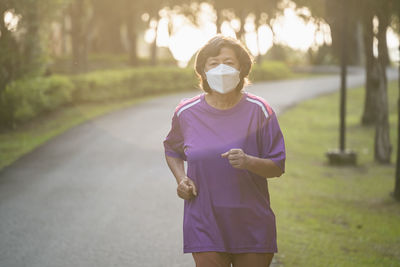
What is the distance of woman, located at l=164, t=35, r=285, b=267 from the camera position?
3.20 metres

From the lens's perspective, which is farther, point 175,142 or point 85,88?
point 85,88

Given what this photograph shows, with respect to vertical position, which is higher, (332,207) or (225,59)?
(225,59)

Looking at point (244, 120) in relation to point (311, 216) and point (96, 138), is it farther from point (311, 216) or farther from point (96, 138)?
point (96, 138)

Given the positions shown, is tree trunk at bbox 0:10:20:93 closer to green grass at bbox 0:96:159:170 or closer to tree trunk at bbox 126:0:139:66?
green grass at bbox 0:96:159:170

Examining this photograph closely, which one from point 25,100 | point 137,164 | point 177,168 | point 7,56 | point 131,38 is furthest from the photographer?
point 131,38

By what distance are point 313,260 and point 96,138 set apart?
883 cm

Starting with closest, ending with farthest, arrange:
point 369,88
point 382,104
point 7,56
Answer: point 382,104 < point 7,56 < point 369,88

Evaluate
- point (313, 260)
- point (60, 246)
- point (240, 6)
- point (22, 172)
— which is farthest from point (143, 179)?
point (240, 6)

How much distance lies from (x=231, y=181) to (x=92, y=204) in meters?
5.40

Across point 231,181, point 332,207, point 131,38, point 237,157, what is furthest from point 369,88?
point 131,38

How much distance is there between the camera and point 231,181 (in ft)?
10.5

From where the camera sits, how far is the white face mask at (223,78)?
323 cm

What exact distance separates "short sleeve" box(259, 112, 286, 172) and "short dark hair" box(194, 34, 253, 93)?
28cm

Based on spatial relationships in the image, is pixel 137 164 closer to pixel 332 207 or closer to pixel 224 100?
pixel 332 207
